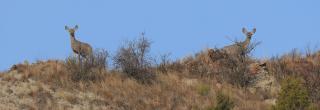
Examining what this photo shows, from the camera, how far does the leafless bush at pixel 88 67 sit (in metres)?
39.2

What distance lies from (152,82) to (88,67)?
6.98ft

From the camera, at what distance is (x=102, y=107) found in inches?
1471

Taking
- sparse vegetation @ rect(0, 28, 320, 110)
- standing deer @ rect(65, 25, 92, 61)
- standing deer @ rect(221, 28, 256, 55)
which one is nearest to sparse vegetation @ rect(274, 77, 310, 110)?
sparse vegetation @ rect(0, 28, 320, 110)

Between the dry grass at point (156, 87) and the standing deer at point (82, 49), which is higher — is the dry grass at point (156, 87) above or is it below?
below

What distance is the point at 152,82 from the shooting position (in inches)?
1565

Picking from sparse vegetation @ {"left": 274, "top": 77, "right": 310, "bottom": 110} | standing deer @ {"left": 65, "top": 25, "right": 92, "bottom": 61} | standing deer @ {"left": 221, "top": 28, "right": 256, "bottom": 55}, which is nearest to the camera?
sparse vegetation @ {"left": 274, "top": 77, "right": 310, "bottom": 110}

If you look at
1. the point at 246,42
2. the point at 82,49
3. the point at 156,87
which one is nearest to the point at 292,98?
the point at 156,87

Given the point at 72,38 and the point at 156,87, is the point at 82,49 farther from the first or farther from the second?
the point at 156,87

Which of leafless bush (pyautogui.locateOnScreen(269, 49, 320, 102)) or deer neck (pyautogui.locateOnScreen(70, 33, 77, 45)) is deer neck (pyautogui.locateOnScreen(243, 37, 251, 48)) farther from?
deer neck (pyautogui.locateOnScreen(70, 33, 77, 45))

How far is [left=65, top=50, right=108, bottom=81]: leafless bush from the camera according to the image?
128 feet

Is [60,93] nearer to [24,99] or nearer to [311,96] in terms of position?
[24,99]

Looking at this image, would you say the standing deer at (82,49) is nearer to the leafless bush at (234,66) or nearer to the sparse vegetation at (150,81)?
the sparse vegetation at (150,81)

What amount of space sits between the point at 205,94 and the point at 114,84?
290cm

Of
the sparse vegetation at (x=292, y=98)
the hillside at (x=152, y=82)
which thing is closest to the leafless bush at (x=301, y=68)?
the hillside at (x=152, y=82)
